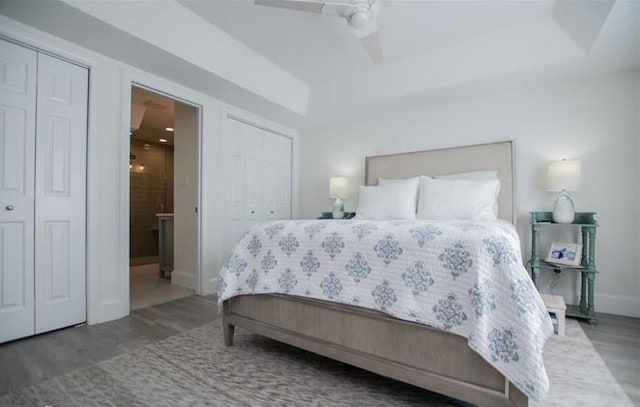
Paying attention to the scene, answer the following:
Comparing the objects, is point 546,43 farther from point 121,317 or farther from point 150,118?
point 150,118

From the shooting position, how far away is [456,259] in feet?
4.10

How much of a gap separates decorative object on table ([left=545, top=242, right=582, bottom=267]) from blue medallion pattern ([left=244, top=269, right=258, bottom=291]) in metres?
2.64

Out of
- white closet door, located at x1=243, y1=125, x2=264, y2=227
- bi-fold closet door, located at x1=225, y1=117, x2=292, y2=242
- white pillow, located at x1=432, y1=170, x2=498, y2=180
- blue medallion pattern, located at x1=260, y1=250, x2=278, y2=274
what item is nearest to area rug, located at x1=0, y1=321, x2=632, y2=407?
blue medallion pattern, located at x1=260, y1=250, x2=278, y2=274

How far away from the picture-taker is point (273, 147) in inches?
174

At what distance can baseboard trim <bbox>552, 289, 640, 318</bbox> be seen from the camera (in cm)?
261

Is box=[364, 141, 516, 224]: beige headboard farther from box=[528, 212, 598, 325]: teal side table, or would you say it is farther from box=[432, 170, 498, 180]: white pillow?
box=[528, 212, 598, 325]: teal side table

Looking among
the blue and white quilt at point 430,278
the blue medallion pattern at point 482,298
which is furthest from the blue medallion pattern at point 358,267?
the blue medallion pattern at point 482,298

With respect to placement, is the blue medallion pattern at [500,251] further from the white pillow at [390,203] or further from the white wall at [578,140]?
the white wall at [578,140]

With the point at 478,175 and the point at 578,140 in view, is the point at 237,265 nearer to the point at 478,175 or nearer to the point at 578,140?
the point at 478,175

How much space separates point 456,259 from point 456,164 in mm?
2503

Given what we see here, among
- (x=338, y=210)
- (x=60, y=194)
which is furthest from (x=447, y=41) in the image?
(x=60, y=194)

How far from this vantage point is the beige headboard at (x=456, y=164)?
123 inches

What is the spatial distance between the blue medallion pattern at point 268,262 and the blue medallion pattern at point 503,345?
1.16m

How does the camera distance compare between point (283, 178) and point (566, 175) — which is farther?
point (283, 178)
